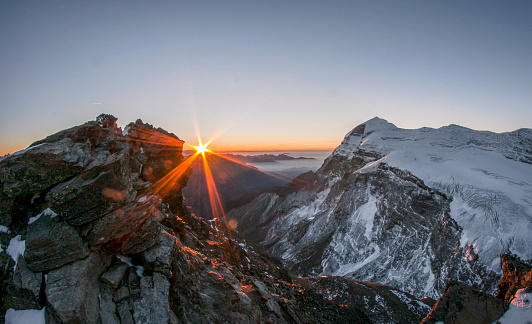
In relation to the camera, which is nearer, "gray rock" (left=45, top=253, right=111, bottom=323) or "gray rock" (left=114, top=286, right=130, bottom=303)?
"gray rock" (left=45, top=253, right=111, bottom=323)

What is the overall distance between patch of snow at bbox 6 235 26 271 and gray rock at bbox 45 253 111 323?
195cm

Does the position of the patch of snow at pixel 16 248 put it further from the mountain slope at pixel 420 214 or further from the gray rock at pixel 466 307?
the mountain slope at pixel 420 214

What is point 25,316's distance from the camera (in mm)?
11172

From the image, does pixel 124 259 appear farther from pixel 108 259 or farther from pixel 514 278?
pixel 514 278

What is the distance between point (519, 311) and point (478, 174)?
58796 mm

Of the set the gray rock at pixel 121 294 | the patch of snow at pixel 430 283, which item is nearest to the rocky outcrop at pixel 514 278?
the gray rock at pixel 121 294

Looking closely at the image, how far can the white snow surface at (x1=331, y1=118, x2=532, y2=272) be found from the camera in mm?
46188

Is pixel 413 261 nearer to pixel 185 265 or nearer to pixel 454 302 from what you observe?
pixel 454 302

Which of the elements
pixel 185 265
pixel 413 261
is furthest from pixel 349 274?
pixel 185 265

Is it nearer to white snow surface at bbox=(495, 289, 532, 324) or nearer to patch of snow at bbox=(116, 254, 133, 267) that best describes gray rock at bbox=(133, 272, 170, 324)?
patch of snow at bbox=(116, 254, 133, 267)

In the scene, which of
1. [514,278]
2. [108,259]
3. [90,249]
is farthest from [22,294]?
[514,278]

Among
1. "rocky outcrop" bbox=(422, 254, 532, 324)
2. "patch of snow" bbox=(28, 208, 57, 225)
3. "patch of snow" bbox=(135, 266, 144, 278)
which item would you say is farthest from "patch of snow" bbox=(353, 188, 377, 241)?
"patch of snow" bbox=(28, 208, 57, 225)

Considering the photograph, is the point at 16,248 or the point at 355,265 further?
the point at 355,265

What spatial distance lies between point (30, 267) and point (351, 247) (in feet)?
258
